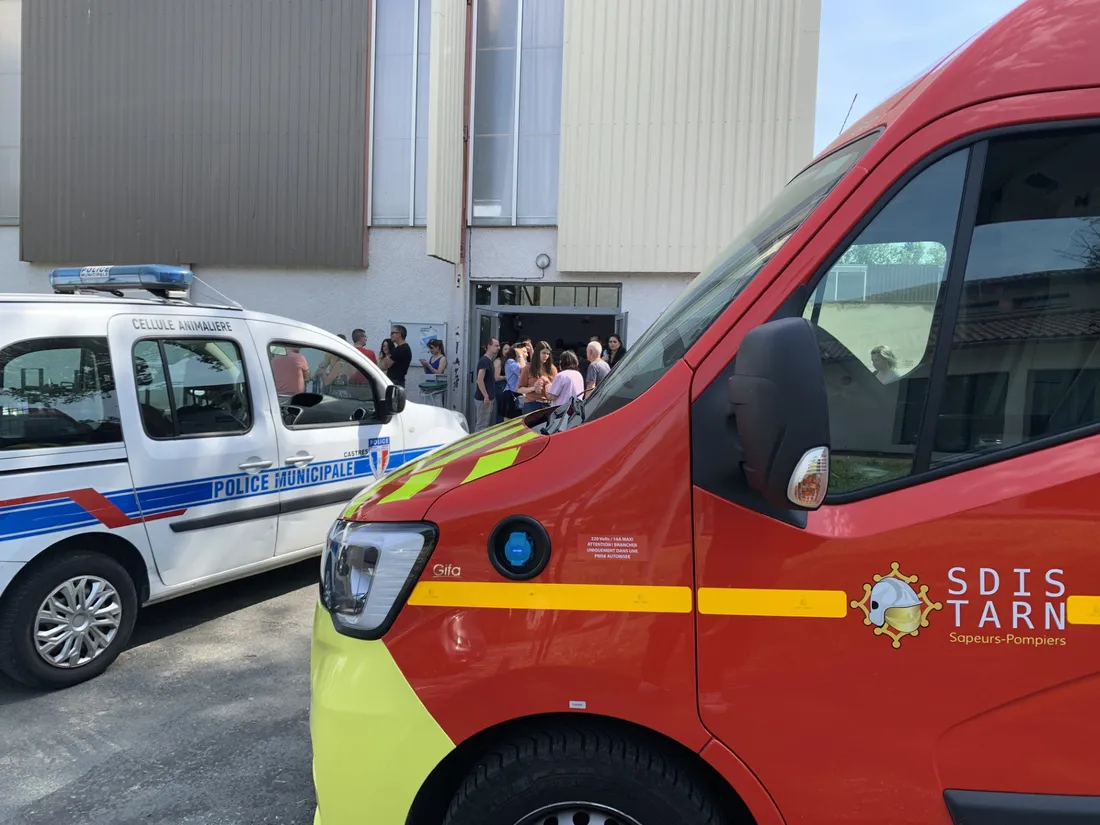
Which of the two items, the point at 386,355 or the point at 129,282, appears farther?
the point at 386,355

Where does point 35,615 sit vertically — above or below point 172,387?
below

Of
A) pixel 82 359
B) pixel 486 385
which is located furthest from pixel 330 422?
pixel 486 385

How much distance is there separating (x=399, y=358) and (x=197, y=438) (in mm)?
7138

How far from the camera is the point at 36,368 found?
3.73 metres

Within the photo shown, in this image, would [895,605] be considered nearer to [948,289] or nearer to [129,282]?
[948,289]

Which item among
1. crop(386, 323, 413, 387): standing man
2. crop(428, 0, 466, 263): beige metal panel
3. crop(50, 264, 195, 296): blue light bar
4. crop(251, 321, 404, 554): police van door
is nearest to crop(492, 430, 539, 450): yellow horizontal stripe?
crop(251, 321, 404, 554): police van door

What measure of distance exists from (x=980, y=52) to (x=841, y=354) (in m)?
0.74

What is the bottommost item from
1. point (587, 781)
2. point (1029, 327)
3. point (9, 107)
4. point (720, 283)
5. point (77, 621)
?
point (77, 621)

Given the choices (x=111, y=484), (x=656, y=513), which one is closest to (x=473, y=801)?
(x=656, y=513)

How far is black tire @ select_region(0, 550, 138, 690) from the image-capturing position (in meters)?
3.62

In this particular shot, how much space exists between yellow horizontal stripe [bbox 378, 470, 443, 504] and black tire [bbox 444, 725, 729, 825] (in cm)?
68

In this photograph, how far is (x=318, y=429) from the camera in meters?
5.02

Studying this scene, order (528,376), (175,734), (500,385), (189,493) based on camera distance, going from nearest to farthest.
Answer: (175,734) < (189,493) < (528,376) < (500,385)

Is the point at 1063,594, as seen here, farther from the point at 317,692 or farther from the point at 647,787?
the point at 317,692
